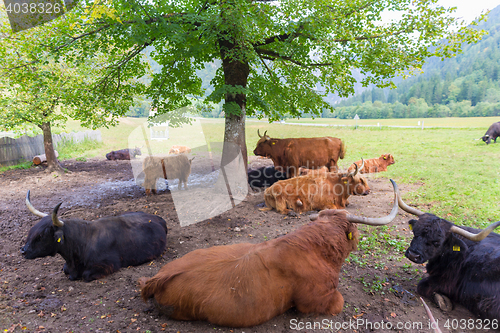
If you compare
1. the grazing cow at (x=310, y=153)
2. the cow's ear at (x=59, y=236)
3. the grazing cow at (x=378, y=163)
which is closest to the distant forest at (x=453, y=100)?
the grazing cow at (x=378, y=163)

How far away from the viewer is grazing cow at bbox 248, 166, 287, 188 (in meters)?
9.91

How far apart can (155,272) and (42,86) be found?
7881 mm

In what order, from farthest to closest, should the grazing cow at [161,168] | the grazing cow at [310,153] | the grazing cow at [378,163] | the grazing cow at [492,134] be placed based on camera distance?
the grazing cow at [492,134] < the grazing cow at [378,163] < the grazing cow at [310,153] < the grazing cow at [161,168]

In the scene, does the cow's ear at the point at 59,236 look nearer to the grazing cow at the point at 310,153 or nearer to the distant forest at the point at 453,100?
the grazing cow at the point at 310,153

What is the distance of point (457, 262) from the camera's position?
11.5 ft

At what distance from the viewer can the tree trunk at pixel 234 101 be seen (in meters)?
8.48

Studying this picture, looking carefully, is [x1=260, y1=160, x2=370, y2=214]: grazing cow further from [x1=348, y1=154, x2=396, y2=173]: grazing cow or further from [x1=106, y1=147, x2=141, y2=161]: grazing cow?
[x1=106, y1=147, x2=141, y2=161]: grazing cow

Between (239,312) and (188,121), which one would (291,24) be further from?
(239,312)

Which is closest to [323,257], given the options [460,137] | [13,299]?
[13,299]

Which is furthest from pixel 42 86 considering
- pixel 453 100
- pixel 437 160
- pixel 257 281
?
pixel 453 100

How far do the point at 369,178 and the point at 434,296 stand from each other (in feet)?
25.6

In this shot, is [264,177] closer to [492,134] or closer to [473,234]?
[473,234]

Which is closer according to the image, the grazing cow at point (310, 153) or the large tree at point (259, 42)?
the large tree at point (259, 42)

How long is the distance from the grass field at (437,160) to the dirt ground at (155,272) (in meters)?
1.32
